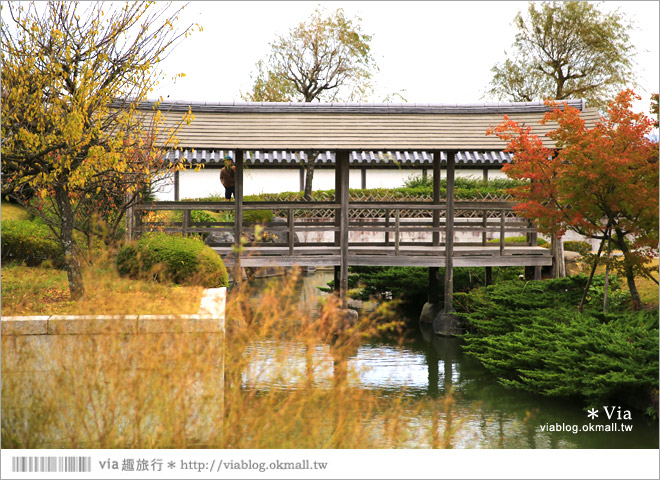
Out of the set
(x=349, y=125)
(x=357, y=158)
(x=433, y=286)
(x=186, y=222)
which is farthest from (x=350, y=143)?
(x=357, y=158)

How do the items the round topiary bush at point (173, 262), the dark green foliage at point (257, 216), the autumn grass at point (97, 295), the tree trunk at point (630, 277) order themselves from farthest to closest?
the dark green foliage at point (257, 216) → the tree trunk at point (630, 277) → the round topiary bush at point (173, 262) → the autumn grass at point (97, 295)

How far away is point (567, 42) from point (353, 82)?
726cm

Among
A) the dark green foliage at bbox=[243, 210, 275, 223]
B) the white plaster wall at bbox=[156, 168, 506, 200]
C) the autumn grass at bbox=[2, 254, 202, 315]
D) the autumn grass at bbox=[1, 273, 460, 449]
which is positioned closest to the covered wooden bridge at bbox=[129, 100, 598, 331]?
the autumn grass at bbox=[2, 254, 202, 315]

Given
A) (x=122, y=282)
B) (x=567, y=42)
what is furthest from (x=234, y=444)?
(x=567, y=42)

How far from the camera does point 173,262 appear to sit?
9.98 m

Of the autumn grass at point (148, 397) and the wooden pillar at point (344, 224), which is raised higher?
the wooden pillar at point (344, 224)

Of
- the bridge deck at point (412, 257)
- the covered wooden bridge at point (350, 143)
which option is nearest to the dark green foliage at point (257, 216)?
the covered wooden bridge at point (350, 143)

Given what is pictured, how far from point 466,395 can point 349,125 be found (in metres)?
5.72

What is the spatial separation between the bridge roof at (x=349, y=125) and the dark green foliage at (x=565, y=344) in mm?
2776

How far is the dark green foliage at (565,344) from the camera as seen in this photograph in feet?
28.9

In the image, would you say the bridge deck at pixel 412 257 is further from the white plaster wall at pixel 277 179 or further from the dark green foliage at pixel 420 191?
the white plaster wall at pixel 277 179

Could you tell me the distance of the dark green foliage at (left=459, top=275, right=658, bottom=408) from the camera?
Result: 8797 millimetres

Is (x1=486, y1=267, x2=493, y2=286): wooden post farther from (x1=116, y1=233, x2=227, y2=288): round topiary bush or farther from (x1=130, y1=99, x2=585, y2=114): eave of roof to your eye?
(x1=116, y1=233, x2=227, y2=288): round topiary bush

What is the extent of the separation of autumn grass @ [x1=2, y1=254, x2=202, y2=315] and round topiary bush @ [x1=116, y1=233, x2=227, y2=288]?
0.24m
